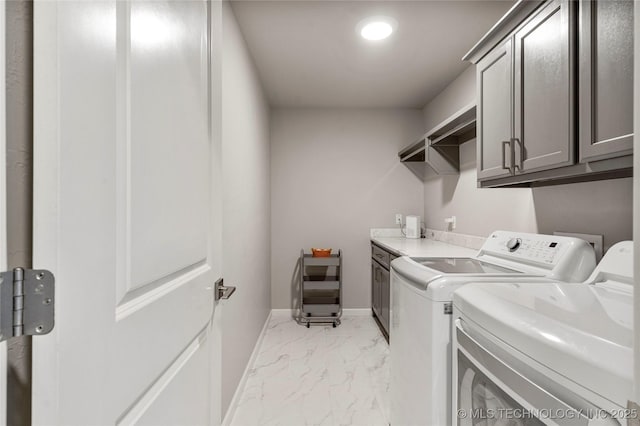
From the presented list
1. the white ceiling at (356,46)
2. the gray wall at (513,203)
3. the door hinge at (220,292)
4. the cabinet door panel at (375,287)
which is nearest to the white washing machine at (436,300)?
the gray wall at (513,203)

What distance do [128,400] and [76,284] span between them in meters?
0.26

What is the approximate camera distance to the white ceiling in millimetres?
1886

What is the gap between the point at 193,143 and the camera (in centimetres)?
82

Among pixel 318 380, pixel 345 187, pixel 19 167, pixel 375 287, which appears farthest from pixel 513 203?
pixel 19 167

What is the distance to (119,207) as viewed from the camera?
1.71ft

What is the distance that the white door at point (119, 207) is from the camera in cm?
39

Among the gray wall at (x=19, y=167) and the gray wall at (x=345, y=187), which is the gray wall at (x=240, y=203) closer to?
the gray wall at (x=345, y=187)

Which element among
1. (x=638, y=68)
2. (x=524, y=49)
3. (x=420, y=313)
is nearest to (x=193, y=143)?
(x=638, y=68)

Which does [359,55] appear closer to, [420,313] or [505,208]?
[505,208]

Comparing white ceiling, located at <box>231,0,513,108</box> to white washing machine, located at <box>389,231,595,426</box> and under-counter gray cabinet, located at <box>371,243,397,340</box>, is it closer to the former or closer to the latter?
white washing machine, located at <box>389,231,595,426</box>

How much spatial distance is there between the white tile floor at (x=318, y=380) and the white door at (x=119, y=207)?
121cm

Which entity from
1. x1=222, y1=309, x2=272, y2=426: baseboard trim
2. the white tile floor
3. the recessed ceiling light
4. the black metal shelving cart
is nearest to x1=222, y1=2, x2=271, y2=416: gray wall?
x1=222, y1=309, x2=272, y2=426: baseboard trim

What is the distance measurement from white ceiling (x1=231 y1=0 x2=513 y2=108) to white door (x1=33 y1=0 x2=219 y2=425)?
1.33 m

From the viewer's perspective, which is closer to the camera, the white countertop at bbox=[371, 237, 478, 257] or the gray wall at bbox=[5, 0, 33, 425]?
the gray wall at bbox=[5, 0, 33, 425]
